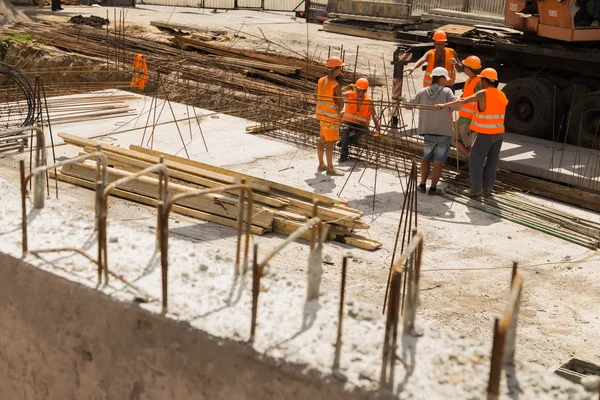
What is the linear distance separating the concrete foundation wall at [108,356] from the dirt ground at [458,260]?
2.45m

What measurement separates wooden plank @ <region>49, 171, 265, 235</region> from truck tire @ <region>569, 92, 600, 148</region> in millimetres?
6431

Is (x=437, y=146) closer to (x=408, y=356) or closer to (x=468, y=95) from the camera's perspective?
(x=468, y=95)

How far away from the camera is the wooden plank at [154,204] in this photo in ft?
30.2

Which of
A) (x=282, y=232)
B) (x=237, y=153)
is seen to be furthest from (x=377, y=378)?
(x=237, y=153)

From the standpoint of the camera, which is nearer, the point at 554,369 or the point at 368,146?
the point at 554,369

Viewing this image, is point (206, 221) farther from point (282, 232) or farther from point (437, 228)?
point (437, 228)

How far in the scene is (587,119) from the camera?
13.3 meters

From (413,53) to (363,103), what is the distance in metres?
3.99

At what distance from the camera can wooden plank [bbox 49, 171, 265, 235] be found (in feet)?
30.2

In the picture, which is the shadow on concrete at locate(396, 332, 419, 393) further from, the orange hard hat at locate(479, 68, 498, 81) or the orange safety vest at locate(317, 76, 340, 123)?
the orange safety vest at locate(317, 76, 340, 123)

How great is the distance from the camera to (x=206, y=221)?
9344 mm

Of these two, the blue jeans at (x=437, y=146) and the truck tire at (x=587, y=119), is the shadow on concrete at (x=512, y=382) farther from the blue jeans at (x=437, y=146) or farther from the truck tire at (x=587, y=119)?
the truck tire at (x=587, y=119)

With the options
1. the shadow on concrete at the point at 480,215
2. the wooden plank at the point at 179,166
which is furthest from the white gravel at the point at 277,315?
the shadow on concrete at the point at 480,215

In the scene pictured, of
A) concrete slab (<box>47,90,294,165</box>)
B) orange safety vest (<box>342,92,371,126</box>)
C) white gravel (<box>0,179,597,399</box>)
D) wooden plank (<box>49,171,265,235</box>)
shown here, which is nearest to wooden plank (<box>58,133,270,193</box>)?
wooden plank (<box>49,171,265,235</box>)
